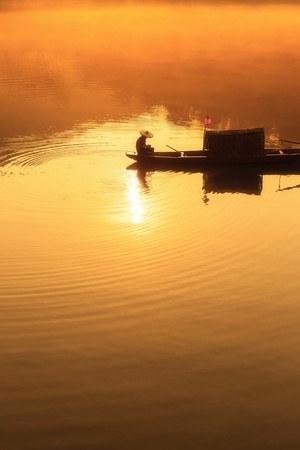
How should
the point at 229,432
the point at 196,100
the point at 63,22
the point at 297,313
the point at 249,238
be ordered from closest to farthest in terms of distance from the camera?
the point at 229,432, the point at 297,313, the point at 249,238, the point at 196,100, the point at 63,22

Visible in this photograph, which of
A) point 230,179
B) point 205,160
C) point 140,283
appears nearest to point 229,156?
point 205,160

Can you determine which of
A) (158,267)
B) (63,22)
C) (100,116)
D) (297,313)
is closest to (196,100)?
(100,116)

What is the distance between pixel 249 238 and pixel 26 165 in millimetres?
8250

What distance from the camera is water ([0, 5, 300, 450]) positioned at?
8695 millimetres

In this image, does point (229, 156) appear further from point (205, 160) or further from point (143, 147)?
point (143, 147)

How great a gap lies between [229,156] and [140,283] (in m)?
8.97

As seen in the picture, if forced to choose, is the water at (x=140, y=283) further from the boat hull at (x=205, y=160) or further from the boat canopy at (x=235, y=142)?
the boat canopy at (x=235, y=142)

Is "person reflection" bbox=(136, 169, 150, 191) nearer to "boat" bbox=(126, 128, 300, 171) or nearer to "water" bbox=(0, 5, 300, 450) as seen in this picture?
"water" bbox=(0, 5, 300, 450)

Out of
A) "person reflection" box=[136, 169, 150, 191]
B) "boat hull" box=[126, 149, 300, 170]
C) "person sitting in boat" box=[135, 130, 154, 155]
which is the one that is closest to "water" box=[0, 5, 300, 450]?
"person reflection" box=[136, 169, 150, 191]

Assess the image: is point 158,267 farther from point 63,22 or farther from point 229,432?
point 63,22

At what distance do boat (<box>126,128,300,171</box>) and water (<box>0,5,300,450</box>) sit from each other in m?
0.52

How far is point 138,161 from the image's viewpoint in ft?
66.6

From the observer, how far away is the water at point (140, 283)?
8.70 meters

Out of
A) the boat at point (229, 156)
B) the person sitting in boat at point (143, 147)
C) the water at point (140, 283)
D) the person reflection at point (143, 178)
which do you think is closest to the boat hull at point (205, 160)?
the boat at point (229, 156)
